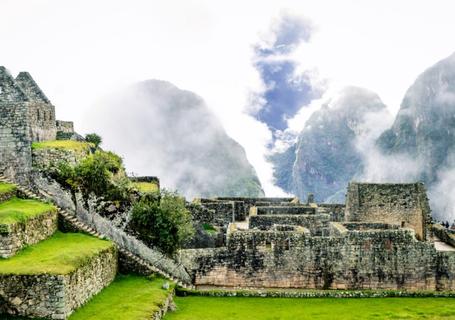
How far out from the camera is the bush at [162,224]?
99.3ft

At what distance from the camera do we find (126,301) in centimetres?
2211

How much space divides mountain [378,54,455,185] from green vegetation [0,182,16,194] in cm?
12164

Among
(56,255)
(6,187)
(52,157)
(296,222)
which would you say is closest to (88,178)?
(6,187)

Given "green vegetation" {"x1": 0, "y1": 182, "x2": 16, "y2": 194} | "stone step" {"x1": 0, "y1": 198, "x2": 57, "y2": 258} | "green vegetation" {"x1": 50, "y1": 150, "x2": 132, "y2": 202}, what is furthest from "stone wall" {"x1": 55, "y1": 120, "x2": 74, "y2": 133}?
"stone step" {"x1": 0, "y1": 198, "x2": 57, "y2": 258}

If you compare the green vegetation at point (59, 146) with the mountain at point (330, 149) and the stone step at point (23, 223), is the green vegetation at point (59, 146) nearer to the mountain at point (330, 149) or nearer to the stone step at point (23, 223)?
the stone step at point (23, 223)

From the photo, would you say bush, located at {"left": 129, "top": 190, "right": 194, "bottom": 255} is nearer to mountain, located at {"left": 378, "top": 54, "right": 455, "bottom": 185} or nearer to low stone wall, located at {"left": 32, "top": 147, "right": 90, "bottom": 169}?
low stone wall, located at {"left": 32, "top": 147, "right": 90, "bottom": 169}

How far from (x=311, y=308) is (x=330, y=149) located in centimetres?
14530

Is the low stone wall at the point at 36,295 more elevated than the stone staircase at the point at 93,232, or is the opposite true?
the stone staircase at the point at 93,232

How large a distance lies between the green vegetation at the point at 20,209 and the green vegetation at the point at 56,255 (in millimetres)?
1194

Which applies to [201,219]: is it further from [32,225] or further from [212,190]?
[212,190]

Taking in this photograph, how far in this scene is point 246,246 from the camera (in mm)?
30219

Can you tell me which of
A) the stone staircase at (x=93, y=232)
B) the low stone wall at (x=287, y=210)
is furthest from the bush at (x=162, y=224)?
the low stone wall at (x=287, y=210)

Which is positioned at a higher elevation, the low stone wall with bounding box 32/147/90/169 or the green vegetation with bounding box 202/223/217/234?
the low stone wall with bounding box 32/147/90/169

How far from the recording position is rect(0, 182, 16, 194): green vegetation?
2756cm
